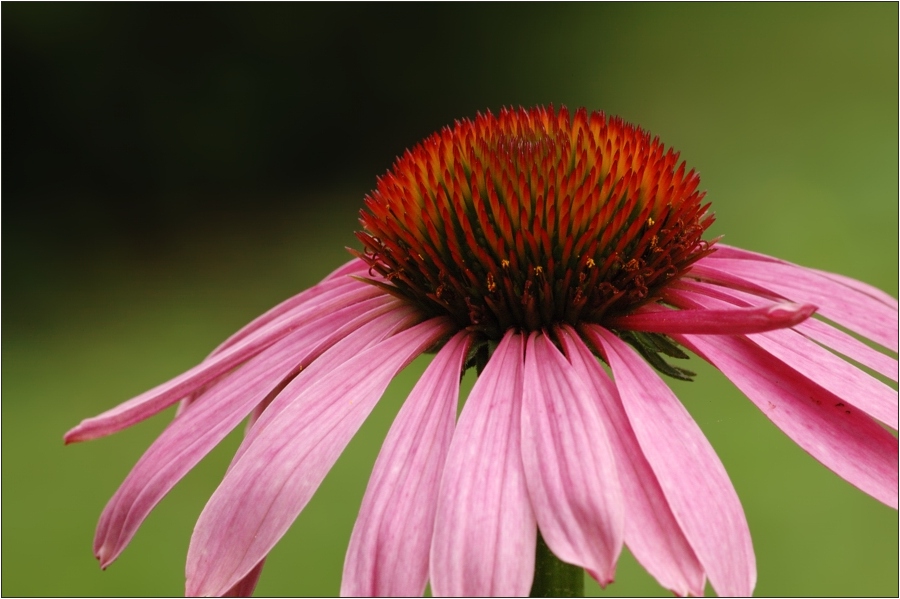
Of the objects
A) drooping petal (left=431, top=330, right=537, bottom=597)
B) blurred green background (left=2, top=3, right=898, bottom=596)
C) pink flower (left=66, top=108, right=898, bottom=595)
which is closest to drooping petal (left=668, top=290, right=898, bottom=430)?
pink flower (left=66, top=108, right=898, bottom=595)

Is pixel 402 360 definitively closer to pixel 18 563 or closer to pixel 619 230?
pixel 619 230

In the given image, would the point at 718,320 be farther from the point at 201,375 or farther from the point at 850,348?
the point at 201,375

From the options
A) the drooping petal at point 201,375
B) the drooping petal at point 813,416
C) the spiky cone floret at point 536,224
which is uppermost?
the spiky cone floret at point 536,224

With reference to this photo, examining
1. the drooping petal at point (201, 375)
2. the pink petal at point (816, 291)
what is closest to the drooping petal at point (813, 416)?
the pink petal at point (816, 291)

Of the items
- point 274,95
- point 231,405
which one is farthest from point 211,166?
point 231,405

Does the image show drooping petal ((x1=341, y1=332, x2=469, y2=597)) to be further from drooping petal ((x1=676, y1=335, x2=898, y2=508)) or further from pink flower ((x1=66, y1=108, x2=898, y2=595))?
drooping petal ((x1=676, y1=335, x2=898, y2=508))

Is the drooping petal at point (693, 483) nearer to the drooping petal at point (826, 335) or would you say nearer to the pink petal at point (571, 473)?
the pink petal at point (571, 473)

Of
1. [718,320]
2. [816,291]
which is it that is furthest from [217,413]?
[816,291]

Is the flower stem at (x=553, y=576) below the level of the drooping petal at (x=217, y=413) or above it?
below
